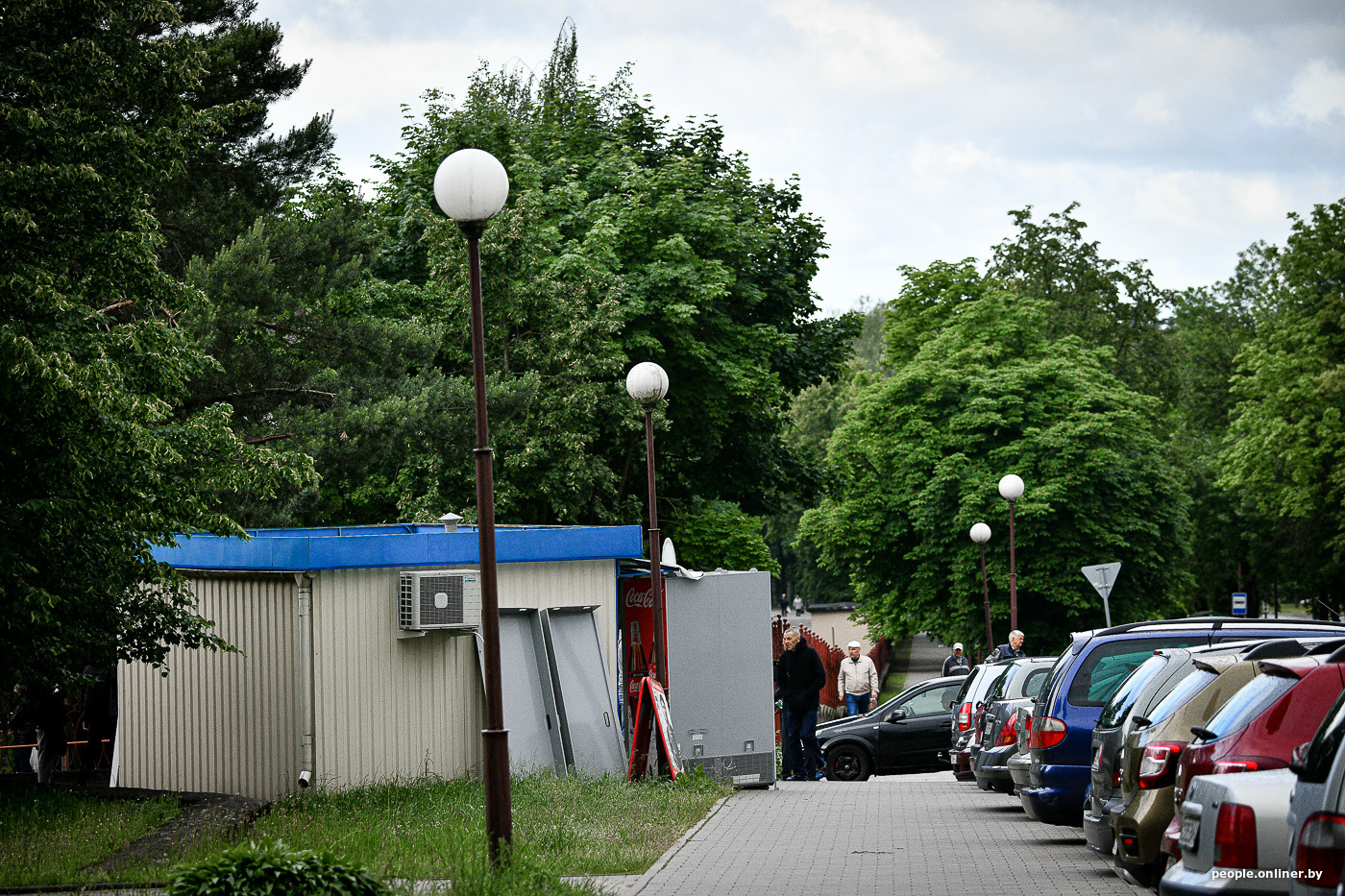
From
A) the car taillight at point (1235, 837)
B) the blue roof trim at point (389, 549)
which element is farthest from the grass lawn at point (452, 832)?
the car taillight at point (1235, 837)

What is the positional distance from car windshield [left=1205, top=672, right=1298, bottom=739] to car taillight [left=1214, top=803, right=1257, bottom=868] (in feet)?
3.25

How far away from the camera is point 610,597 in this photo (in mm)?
17125

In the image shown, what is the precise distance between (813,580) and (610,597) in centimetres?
6527

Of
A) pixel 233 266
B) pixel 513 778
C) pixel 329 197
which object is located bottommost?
pixel 513 778

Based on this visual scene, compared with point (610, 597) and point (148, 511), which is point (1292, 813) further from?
point (610, 597)

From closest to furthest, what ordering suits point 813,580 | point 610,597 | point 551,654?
point 551,654
point 610,597
point 813,580

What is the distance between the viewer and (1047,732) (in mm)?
11500

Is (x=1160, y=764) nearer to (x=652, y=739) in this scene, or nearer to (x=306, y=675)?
(x=306, y=675)

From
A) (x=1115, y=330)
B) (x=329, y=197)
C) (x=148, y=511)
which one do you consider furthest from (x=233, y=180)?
(x=1115, y=330)

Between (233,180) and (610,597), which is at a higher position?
(233,180)

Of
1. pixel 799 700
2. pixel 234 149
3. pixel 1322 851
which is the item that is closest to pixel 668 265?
pixel 234 149

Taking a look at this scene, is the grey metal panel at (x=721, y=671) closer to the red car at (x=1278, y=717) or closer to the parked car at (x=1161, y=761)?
the parked car at (x=1161, y=761)

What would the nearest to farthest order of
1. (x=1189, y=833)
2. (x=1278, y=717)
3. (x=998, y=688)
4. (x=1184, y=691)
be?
(x=1189, y=833)
(x=1278, y=717)
(x=1184, y=691)
(x=998, y=688)

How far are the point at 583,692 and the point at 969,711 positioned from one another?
5.01m
